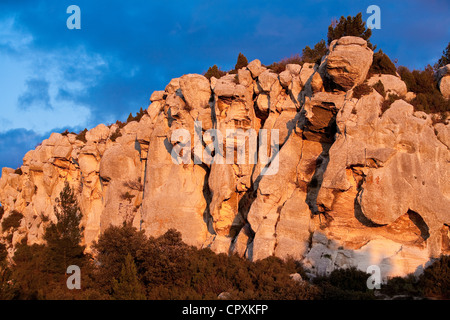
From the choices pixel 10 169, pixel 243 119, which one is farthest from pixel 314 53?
pixel 10 169

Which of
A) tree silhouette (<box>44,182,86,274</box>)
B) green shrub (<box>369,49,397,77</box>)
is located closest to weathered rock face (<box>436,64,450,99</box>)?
green shrub (<box>369,49,397,77</box>)

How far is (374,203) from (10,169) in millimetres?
53761

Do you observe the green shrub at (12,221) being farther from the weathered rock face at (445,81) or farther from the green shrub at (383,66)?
the weathered rock face at (445,81)

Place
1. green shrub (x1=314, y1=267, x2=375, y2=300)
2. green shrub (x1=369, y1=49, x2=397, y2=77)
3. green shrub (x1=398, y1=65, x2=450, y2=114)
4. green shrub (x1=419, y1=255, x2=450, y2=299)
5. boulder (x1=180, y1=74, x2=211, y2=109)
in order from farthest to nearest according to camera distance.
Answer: boulder (x1=180, y1=74, x2=211, y2=109) → green shrub (x1=369, y1=49, x2=397, y2=77) → green shrub (x1=398, y1=65, x2=450, y2=114) → green shrub (x1=419, y1=255, x2=450, y2=299) → green shrub (x1=314, y1=267, x2=375, y2=300)

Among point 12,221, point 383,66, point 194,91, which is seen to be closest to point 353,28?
point 383,66

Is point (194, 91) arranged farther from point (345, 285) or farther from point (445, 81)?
point (345, 285)

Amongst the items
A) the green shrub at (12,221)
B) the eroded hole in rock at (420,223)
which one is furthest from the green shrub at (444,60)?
the green shrub at (12,221)

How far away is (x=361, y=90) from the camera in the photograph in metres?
20.8

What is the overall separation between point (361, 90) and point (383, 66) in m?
4.60

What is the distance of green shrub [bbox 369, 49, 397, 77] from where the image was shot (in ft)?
78.4

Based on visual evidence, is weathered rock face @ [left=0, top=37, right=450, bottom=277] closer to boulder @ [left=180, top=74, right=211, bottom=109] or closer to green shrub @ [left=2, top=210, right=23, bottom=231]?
boulder @ [left=180, top=74, right=211, bottom=109]

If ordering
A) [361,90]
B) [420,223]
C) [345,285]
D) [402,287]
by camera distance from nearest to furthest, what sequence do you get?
[402,287], [345,285], [420,223], [361,90]

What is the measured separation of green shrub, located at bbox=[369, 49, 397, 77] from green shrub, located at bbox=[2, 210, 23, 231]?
4405 cm

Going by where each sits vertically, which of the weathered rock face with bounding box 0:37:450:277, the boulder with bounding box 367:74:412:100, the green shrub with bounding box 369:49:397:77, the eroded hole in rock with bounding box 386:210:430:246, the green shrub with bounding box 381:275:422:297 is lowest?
the green shrub with bounding box 381:275:422:297
